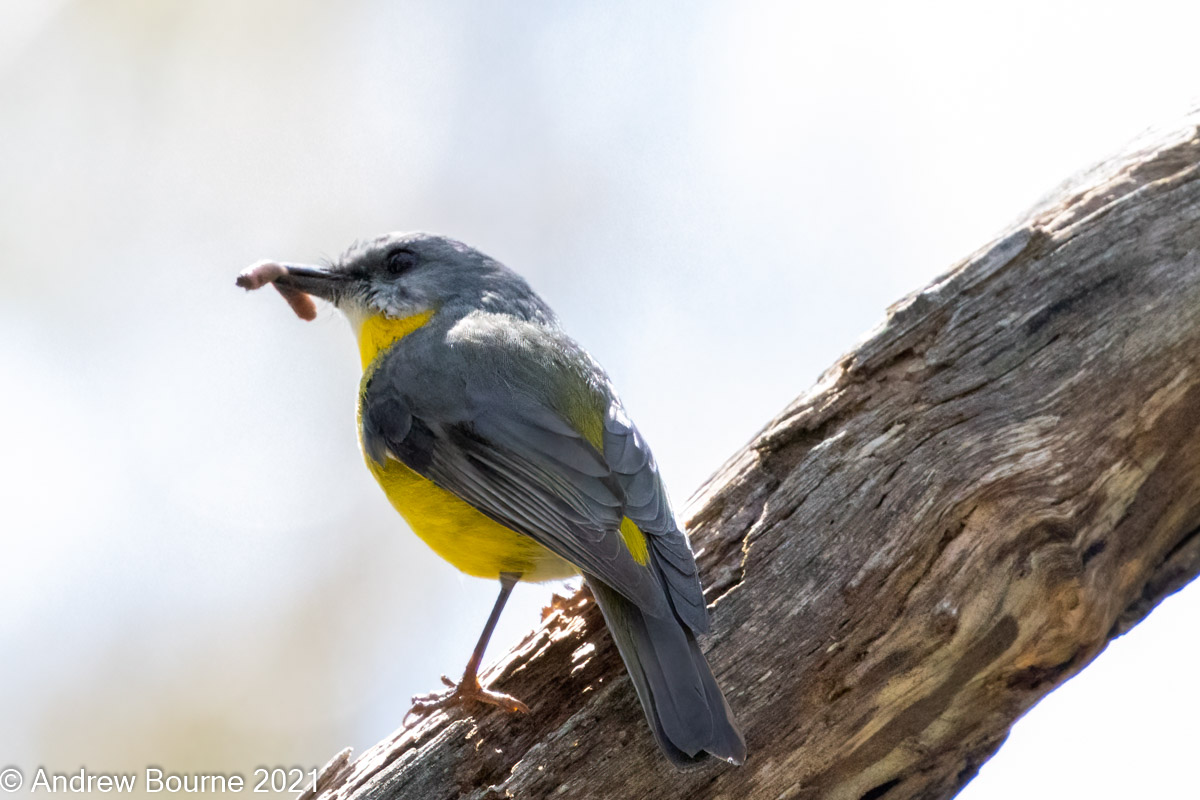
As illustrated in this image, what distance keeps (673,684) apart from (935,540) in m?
0.99

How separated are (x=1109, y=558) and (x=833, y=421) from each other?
95 centimetres

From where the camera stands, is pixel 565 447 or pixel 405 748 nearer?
pixel 405 748

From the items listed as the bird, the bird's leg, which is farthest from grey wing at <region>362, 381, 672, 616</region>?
the bird's leg

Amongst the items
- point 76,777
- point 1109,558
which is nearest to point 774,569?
point 1109,558

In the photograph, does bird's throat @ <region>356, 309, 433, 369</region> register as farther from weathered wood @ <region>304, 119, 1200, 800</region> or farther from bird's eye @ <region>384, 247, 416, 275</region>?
weathered wood @ <region>304, 119, 1200, 800</region>

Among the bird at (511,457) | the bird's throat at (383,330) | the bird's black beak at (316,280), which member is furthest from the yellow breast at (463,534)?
the bird's black beak at (316,280)

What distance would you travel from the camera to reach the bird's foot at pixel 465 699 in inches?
129

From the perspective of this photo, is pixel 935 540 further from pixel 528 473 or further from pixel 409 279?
pixel 409 279

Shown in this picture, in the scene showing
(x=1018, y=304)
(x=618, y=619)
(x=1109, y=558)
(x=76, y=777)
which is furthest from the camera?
(x=76, y=777)

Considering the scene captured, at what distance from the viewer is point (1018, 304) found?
3.56 metres

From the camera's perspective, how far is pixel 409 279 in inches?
177

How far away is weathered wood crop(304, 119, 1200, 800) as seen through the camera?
10.3 feet

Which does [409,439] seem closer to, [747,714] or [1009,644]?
[747,714]

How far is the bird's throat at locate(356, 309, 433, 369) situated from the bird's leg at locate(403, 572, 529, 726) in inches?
47.4
